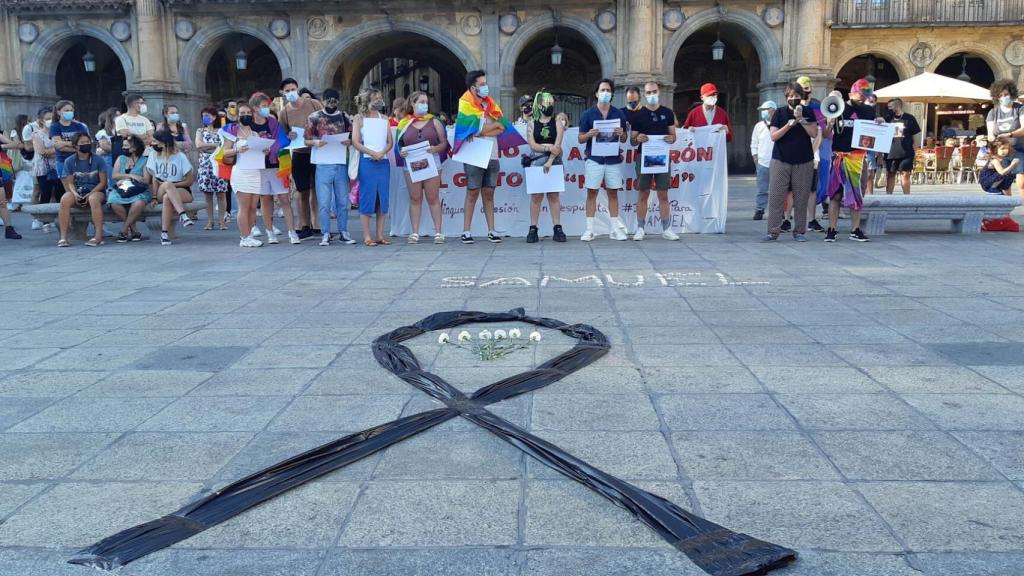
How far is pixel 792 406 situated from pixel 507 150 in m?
7.46

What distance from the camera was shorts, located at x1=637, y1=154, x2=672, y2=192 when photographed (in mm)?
A: 10285

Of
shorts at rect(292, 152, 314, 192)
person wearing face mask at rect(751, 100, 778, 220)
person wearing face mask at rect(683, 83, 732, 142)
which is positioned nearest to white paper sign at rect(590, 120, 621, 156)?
person wearing face mask at rect(683, 83, 732, 142)

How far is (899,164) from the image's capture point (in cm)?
1363

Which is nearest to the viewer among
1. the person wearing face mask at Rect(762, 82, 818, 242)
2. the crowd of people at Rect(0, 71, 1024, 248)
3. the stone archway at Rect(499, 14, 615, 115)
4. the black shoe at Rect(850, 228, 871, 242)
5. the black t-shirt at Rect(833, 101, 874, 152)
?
the person wearing face mask at Rect(762, 82, 818, 242)

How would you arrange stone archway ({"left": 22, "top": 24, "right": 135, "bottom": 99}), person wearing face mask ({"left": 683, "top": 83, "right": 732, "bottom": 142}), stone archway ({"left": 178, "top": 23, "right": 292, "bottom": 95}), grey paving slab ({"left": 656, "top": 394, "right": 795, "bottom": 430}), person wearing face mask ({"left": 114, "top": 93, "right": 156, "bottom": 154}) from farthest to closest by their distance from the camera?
stone archway ({"left": 22, "top": 24, "right": 135, "bottom": 99}), stone archway ({"left": 178, "top": 23, "right": 292, "bottom": 95}), person wearing face mask ({"left": 114, "top": 93, "right": 156, "bottom": 154}), person wearing face mask ({"left": 683, "top": 83, "right": 732, "bottom": 142}), grey paving slab ({"left": 656, "top": 394, "right": 795, "bottom": 430})

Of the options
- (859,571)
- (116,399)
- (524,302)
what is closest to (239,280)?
(524,302)

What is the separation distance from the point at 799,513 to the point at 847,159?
25.2 feet

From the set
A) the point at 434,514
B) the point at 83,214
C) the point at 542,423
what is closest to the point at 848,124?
the point at 542,423

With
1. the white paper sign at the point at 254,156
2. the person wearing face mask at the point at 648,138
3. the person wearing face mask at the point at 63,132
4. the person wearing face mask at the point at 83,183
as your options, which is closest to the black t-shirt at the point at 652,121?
the person wearing face mask at the point at 648,138

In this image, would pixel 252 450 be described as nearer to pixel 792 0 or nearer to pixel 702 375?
pixel 702 375

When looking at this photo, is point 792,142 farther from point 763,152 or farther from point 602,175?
point 763,152

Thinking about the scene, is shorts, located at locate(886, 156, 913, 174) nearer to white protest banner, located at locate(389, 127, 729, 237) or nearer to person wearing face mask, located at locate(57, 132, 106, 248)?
white protest banner, located at locate(389, 127, 729, 237)

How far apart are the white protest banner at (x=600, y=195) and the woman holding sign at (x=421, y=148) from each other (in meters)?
0.72

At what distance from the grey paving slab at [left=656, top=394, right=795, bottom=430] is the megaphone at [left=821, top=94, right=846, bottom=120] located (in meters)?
6.39
